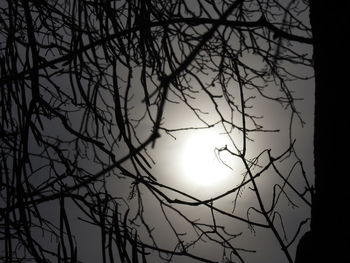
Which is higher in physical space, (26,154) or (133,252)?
(26,154)

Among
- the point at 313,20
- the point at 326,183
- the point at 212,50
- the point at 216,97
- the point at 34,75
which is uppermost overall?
the point at 212,50

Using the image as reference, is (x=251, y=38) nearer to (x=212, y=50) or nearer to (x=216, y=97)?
(x=212, y=50)

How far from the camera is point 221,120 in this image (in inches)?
89.7

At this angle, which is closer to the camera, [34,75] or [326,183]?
[326,183]

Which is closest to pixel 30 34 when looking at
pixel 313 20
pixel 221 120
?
pixel 313 20

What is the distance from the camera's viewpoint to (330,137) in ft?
3.57

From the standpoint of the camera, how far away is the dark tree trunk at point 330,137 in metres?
A: 1.01

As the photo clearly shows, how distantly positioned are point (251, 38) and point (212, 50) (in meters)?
0.25

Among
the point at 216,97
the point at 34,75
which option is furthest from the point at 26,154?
the point at 216,97

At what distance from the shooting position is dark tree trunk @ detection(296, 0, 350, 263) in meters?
1.01

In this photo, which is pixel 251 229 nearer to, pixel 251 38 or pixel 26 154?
pixel 26 154

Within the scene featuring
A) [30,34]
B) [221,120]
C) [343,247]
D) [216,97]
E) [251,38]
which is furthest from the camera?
[251,38]

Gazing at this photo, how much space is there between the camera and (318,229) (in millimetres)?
1046

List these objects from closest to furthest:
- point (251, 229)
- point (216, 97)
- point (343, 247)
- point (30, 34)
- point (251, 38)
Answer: point (343, 247) → point (30, 34) → point (251, 229) → point (216, 97) → point (251, 38)
